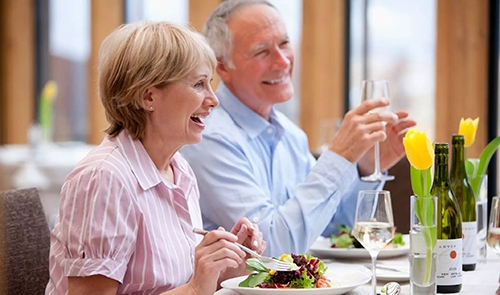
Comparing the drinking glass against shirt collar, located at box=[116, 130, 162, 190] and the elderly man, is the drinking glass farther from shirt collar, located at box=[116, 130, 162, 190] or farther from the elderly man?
shirt collar, located at box=[116, 130, 162, 190]

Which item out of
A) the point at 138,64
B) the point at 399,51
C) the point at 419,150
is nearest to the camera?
the point at 419,150

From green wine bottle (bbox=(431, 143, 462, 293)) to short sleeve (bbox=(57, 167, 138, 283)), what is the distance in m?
0.66

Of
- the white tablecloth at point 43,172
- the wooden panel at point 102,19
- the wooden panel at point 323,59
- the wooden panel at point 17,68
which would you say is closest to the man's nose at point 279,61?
the white tablecloth at point 43,172

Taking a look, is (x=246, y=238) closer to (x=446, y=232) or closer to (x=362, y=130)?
(x=446, y=232)

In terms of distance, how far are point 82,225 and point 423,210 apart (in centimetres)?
69

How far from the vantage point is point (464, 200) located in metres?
1.91

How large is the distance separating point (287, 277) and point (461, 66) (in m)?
4.23

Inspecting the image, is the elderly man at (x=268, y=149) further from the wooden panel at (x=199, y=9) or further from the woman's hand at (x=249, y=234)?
the wooden panel at (x=199, y=9)

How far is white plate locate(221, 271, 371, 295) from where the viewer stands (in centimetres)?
141

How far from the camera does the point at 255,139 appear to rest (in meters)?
2.38

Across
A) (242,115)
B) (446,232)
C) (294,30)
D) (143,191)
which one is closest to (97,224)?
(143,191)

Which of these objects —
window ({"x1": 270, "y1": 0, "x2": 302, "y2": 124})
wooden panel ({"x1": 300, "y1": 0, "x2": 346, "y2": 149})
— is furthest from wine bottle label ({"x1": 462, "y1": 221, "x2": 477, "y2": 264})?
window ({"x1": 270, "y1": 0, "x2": 302, "y2": 124})

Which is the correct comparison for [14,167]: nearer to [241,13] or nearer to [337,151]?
[241,13]

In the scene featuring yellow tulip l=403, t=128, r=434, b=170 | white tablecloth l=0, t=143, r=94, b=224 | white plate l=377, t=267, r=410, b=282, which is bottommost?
white tablecloth l=0, t=143, r=94, b=224
